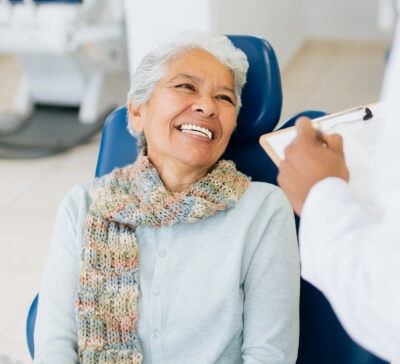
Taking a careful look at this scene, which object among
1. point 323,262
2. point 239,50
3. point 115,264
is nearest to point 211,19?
point 239,50

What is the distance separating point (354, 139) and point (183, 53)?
1.76ft

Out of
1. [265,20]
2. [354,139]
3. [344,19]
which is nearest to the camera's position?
[354,139]

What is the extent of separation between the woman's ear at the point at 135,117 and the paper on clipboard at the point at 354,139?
20.5 inches

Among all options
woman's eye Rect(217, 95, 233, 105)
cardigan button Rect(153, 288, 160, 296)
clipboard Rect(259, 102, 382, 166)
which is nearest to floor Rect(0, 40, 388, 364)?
cardigan button Rect(153, 288, 160, 296)

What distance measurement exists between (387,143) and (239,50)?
3.15 ft

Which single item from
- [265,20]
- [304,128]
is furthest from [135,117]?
[265,20]

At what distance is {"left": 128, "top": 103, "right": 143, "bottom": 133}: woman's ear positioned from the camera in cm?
168

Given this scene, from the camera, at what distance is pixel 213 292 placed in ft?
4.62

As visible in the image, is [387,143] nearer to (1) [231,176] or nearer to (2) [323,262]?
(2) [323,262]

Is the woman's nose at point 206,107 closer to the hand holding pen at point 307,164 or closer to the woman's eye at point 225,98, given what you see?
the woman's eye at point 225,98

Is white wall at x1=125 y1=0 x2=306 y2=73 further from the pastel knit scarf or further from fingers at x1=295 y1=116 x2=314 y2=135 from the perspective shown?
fingers at x1=295 y1=116 x2=314 y2=135

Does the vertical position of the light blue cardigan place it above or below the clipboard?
below

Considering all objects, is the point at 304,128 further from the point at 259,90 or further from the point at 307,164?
the point at 259,90

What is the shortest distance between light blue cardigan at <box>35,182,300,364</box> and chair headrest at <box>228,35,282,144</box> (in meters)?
0.28
